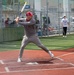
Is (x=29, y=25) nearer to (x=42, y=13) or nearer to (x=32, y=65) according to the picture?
(x=32, y=65)

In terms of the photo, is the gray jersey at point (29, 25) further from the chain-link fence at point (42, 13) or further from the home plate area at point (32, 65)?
the chain-link fence at point (42, 13)

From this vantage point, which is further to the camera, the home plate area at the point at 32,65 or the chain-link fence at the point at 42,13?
the chain-link fence at the point at 42,13

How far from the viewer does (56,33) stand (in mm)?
30672

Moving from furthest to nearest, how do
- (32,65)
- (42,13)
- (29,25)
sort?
1. (42,13)
2. (29,25)
3. (32,65)

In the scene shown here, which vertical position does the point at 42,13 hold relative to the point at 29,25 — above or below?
below

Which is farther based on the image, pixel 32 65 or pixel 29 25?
pixel 29 25

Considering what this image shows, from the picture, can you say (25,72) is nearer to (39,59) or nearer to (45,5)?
(39,59)

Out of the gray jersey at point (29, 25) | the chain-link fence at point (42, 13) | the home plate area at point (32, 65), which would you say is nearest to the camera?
the home plate area at point (32, 65)

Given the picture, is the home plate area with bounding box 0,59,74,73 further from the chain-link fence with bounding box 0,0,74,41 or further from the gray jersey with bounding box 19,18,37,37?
the chain-link fence with bounding box 0,0,74,41

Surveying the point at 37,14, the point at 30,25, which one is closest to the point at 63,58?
the point at 30,25

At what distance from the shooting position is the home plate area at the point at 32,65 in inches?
396

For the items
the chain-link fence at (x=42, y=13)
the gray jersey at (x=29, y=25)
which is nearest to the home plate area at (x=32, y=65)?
the gray jersey at (x=29, y=25)

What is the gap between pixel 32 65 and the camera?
10.8 m

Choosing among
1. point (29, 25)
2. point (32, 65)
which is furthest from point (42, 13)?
point (32, 65)
